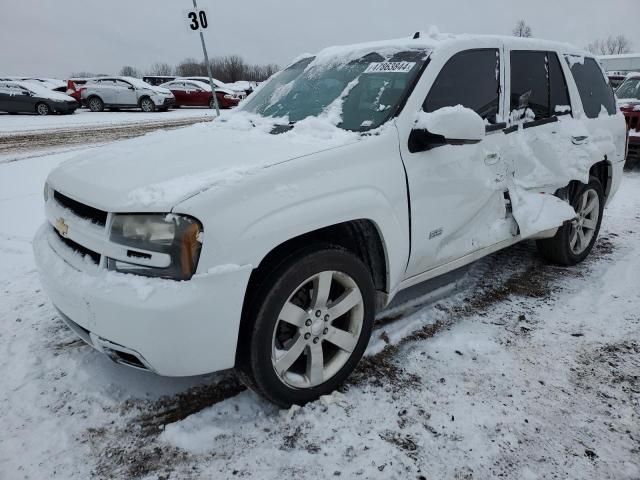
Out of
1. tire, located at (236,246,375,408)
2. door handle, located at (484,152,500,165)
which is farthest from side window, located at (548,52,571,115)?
tire, located at (236,246,375,408)

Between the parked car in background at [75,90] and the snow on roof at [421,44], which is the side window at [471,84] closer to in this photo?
the snow on roof at [421,44]

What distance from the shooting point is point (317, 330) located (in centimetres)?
227

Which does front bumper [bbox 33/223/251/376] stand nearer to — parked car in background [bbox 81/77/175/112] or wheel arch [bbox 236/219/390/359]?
wheel arch [bbox 236/219/390/359]

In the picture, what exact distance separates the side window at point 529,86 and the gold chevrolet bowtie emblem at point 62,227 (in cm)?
283

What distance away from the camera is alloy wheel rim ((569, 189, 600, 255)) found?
3.99 meters

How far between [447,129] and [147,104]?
19.5 metres

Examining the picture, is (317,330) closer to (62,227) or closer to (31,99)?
(62,227)

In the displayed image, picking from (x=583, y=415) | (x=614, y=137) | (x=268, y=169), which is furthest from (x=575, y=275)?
(x=268, y=169)

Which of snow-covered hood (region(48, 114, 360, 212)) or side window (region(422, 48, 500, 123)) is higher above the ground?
side window (region(422, 48, 500, 123))

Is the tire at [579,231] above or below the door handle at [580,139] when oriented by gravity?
below

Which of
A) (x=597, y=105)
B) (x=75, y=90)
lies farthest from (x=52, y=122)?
(x=597, y=105)

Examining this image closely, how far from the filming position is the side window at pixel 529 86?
3266 millimetres

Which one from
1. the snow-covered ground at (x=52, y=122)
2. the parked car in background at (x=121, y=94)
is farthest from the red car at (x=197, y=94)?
the snow-covered ground at (x=52, y=122)

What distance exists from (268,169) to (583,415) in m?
1.92
